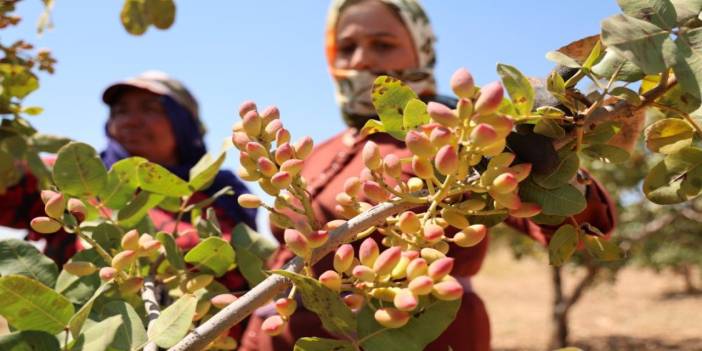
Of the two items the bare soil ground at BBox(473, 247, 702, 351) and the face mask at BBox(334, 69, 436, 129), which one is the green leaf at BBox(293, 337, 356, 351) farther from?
the bare soil ground at BBox(473, 247, 702, 351)

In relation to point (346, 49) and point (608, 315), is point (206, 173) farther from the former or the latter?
point (608, 315)

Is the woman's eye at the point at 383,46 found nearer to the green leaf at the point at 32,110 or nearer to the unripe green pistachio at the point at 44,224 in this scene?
the green leaf at the point at 32,110

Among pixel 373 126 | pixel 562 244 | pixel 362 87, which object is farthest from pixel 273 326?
pixel 362 87

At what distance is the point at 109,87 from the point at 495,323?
32.7 feet

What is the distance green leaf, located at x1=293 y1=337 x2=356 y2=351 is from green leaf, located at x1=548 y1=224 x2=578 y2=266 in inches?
11.0

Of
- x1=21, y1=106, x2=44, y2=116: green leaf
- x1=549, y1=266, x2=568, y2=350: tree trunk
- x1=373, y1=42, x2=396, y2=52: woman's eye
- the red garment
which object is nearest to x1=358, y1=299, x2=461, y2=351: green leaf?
the red garment

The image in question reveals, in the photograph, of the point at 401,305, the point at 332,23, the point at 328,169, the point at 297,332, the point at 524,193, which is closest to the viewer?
the point at 401,305

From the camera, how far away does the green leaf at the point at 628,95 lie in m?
0.64

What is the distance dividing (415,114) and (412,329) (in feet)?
0.64

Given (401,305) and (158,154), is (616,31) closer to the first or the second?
(401,305)

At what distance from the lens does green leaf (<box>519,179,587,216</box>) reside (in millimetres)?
675

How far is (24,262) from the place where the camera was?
797mm

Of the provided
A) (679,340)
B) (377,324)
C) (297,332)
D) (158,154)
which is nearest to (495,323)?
(679,340)

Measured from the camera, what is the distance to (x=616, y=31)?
0.56 metres
